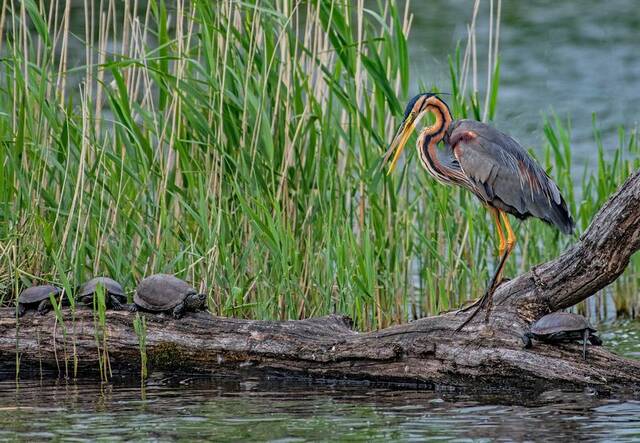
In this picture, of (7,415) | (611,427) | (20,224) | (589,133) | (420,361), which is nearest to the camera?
(611,427)

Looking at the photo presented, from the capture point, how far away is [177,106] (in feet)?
20.0

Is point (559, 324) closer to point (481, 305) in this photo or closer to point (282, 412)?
point (481, 305)

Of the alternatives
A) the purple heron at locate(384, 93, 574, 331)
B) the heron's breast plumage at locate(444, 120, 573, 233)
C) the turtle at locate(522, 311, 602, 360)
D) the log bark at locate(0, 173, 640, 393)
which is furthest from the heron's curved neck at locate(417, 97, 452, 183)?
the turtle at locate(522, 311, 602, 360)

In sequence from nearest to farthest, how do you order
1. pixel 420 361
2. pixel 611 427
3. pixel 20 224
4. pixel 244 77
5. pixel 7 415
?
pixel 611 427
pixel 7 415
pixel 420 361
pixel 20 224
pixel 244 77

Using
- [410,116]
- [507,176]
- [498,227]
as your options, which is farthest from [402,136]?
[498,227]

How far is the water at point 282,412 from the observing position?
445 centimetres

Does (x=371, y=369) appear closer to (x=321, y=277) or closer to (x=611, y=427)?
(x=321, y=277)

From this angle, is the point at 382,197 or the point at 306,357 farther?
the point at 382,197

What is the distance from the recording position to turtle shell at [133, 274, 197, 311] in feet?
17.6

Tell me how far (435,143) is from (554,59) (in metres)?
9.72

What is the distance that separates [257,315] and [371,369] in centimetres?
76

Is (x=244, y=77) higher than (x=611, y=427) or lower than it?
higher

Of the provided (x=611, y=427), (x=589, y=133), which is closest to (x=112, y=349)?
(x=611, y=427)

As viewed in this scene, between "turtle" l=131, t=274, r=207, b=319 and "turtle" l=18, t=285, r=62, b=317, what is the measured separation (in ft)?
1.30
